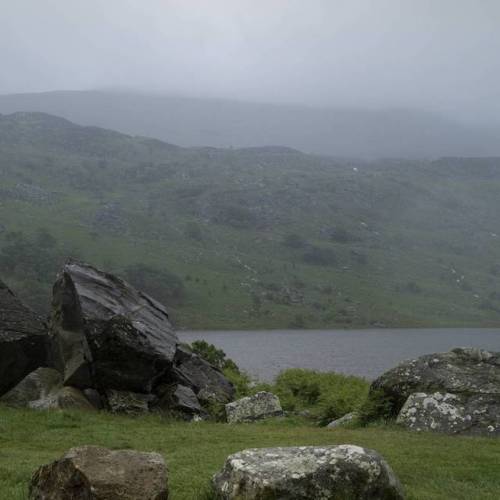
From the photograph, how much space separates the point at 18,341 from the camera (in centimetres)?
2994

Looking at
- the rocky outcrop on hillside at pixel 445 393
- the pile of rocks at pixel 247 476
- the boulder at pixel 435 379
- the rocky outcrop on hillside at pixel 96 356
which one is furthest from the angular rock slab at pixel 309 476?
the rocky outcrop on hillside at pixel 96 356

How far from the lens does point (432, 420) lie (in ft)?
76.7

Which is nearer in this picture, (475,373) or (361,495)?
(361,495)

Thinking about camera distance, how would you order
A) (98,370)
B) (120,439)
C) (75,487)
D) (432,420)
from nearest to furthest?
(75,487)
(120,439)
(432,420)
(98,370)

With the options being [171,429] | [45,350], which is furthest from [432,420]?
[45,350]

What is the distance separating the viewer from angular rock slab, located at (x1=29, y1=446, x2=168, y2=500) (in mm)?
11133

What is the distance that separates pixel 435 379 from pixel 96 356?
1428 centimetres

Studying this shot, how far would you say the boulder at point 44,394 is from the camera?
89.8 feet

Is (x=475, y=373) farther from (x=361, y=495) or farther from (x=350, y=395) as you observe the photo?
(x=361, y=495)

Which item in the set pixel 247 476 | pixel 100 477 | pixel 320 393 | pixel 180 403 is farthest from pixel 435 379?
pixel 100 477

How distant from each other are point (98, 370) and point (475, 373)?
15.9 meters

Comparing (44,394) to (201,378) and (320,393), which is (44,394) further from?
(320,393)

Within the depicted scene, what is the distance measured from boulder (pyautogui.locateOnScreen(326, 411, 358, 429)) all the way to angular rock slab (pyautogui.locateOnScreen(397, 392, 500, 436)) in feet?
7.02

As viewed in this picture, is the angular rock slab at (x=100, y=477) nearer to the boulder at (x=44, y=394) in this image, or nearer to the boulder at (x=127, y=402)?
the boulder at (x=44, y=394)
